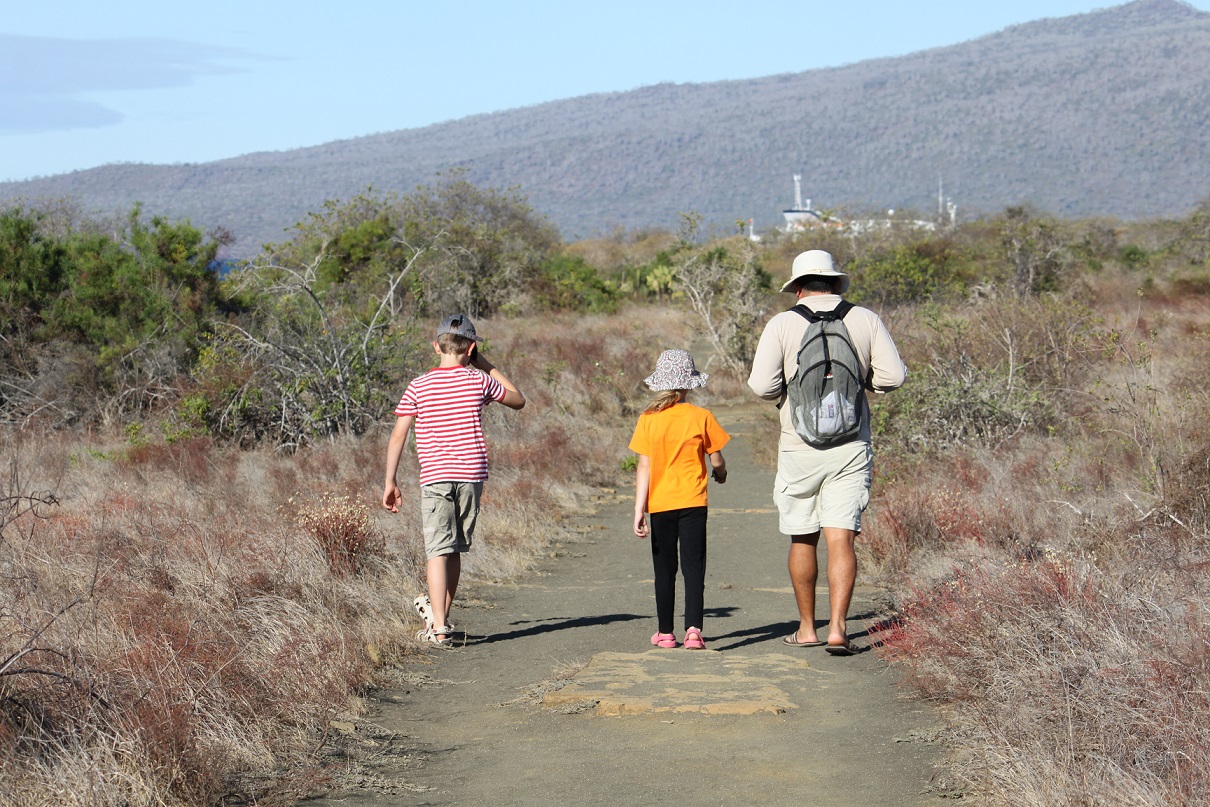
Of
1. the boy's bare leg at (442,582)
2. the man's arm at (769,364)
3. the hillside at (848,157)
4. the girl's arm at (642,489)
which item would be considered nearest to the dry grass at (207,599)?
the boy's bare leg at (442,582)

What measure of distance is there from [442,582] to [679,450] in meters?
1.54

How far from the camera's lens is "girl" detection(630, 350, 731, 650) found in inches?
276

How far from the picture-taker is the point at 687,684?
19.7 ft

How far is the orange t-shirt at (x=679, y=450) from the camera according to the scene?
700 cm

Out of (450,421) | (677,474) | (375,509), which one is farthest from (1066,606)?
(375,509)

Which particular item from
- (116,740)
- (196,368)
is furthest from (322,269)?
(116,740)

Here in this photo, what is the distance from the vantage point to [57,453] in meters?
14.9

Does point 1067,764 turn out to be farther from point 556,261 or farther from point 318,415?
Answer: point 556,261

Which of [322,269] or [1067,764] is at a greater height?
[322,269]

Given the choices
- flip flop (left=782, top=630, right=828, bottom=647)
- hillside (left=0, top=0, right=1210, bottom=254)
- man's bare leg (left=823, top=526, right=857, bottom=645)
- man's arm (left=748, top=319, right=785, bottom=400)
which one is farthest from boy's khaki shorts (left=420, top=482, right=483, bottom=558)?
hillside (left=0, top=0, right=1210, bottom=254)

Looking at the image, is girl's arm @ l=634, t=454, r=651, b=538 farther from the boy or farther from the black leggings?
the boy

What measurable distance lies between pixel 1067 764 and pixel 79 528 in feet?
23.8

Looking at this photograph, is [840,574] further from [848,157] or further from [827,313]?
[848,157]

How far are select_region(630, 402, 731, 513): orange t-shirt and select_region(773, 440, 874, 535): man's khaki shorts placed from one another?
439 millimetres
